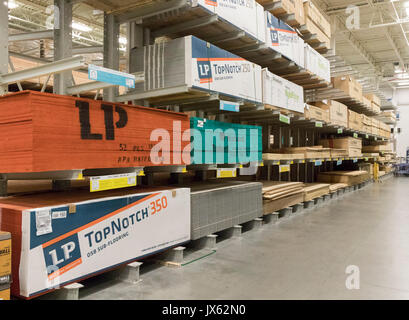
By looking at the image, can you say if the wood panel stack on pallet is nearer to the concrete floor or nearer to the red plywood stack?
the red plywood stack

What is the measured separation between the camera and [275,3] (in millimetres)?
4891

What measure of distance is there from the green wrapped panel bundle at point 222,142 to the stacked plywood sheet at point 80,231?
589mm

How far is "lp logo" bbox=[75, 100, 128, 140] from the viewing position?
239cm

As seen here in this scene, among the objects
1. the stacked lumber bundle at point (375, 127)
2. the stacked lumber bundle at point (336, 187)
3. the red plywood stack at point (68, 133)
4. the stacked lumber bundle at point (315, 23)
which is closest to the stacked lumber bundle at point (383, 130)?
the stacked lumber bundle at point (375, 127)

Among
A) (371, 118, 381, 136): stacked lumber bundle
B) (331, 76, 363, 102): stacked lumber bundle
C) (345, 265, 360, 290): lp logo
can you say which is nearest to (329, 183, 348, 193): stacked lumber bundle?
(331, 76, 363, 102): stacked lumber bundle

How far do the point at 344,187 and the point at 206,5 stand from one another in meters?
7.30

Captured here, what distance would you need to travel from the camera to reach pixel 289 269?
309 centimetres

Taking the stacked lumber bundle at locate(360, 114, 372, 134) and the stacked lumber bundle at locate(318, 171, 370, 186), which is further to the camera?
the stacked lumber bundle at locate(360, 114, 372, 134)

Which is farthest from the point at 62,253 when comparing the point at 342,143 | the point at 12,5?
the point at 12,5

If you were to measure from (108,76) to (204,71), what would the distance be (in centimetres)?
122

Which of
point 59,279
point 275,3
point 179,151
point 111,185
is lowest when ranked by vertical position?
point 59,279

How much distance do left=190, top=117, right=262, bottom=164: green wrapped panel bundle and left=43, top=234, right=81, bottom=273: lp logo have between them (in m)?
1.53
